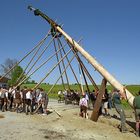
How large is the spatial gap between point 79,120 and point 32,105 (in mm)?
5433

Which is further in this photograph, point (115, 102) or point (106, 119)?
point (106, 119)

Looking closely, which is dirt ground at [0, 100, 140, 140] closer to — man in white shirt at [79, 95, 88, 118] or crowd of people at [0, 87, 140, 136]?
man in white shirt at [79, 95, 88, 118]

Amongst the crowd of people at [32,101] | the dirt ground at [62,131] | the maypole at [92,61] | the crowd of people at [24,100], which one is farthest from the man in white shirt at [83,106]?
the crowd of people at [24,100]

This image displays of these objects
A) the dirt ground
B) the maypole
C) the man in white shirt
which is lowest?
the dirt ground

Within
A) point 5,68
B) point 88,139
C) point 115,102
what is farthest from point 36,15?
point 5,68

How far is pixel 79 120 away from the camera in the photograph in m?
15.1

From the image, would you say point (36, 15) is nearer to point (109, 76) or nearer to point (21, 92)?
point (21, 92)

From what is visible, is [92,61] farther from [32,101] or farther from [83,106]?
[32,101]

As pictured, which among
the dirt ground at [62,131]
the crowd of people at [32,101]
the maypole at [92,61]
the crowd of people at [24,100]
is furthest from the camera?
the crowd of people at [24,100]

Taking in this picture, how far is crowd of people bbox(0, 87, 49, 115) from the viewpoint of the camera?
62.6ft

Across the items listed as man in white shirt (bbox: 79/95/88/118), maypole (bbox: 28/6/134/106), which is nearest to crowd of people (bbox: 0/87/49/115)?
man in white shirt (bbox: 79/95/88/118)

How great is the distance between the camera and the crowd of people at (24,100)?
19078mm

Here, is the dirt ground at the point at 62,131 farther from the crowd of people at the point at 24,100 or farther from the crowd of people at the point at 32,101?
the crowd of people at the point at 24,100

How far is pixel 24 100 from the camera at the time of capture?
20.2 meters
